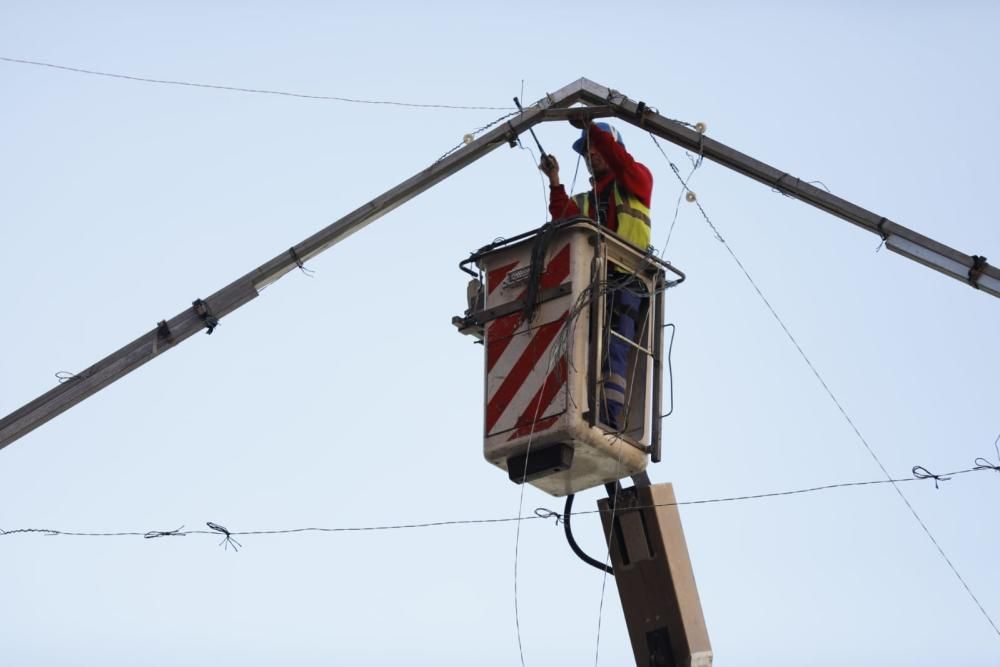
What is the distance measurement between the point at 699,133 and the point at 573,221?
0.98 m

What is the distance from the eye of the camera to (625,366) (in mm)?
9758

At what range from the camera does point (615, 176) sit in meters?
10.6

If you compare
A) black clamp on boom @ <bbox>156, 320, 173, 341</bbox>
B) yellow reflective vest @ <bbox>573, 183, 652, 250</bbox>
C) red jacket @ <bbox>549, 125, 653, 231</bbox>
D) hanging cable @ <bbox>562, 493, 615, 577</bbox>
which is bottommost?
hanging cable @ <bbox>562, 493, 615, 577</bbox>

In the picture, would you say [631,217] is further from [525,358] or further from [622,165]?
[525,358]

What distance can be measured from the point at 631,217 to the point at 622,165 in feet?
1.15

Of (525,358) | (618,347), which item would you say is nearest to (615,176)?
(618,347)

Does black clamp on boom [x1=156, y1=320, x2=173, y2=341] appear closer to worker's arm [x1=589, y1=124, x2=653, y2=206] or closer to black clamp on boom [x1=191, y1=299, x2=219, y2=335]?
black clamp on boom [x1=191, y1=299, x2=219, y2=335]

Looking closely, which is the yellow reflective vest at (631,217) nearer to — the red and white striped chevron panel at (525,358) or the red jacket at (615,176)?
the red jacket at (615,176)

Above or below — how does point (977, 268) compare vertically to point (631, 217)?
below

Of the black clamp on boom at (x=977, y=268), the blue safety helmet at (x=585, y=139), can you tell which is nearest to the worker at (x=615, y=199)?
the blue safety helmet at (x=585, y=139)

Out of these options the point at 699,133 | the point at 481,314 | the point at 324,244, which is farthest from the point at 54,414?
the point at 699,133

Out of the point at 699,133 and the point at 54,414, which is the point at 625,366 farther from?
the point at 54,414

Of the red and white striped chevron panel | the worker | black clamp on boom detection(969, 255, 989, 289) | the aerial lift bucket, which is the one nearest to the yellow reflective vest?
the worker

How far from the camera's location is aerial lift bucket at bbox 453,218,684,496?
9250mm
